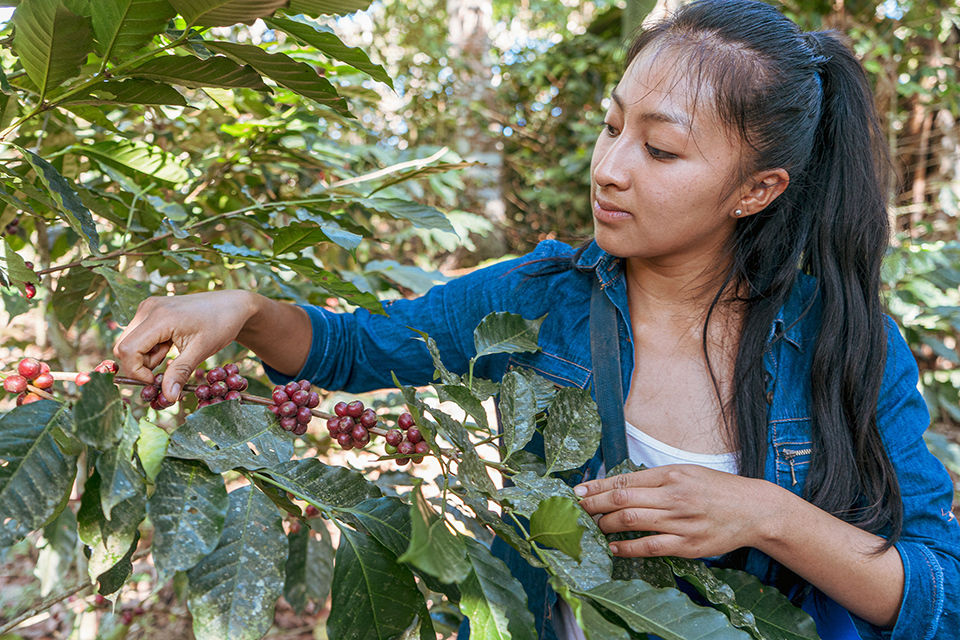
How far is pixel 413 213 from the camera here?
1.21 meters

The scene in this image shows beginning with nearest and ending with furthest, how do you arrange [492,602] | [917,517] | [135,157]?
[492,602] → [917,517] → [135,157]

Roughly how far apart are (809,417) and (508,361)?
535mm

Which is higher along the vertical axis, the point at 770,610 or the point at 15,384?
the point at 15,384

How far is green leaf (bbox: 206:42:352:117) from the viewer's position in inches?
28.7

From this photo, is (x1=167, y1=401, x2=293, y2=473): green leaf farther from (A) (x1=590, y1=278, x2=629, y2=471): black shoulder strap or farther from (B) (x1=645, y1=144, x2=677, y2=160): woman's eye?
(B) (x1=645, y1=144, x2=677, y2=160): woman's eye

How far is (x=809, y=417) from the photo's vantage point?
1.12 metres

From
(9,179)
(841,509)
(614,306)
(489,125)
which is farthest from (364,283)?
(489,125)

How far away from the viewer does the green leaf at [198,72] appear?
73cm

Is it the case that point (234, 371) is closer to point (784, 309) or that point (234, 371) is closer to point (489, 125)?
point (784, 309)

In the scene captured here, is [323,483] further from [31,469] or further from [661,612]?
[661,612]

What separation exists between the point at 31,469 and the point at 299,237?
0.48m

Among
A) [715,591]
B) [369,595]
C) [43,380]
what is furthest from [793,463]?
[43,380]

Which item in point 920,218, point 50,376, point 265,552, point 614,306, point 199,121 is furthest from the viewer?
point 920,218

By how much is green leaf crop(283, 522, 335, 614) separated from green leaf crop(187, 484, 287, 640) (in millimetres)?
819
